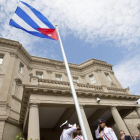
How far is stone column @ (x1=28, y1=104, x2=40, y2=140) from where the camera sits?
283 inches

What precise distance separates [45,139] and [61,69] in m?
11.6

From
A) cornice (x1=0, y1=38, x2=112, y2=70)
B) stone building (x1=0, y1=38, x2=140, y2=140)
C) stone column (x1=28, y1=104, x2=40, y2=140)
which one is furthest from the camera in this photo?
cornice (x1=0, y1=38, x2=112, y2=70)

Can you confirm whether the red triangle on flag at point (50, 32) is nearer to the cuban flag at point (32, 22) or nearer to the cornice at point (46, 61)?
the cuban flag at point (32, 22)

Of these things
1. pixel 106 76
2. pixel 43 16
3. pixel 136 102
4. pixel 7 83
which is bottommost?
pixel 136 102

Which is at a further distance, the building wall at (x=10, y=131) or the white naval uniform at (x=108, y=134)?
the building wall at (x=10, y=131)

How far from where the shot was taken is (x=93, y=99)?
11.1 m

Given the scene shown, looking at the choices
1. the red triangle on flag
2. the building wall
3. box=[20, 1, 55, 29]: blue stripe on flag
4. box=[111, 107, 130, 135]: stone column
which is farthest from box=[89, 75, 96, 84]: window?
box=[20, 1, 55, 29]: blue stripe on flag

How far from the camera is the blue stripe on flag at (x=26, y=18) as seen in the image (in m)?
7.37

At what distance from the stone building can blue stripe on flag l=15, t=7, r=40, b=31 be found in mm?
4218

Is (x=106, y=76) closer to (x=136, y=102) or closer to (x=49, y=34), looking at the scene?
(x=136, y=102)

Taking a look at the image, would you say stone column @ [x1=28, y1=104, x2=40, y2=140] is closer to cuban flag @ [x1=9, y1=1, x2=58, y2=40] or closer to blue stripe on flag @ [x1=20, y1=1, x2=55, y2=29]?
cuban flag @ [x1=9, y1=1, x2=58, y2=40]

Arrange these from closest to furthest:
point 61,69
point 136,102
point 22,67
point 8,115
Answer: point 8,115 → point 136,102 → point 22,67 → point 61,69

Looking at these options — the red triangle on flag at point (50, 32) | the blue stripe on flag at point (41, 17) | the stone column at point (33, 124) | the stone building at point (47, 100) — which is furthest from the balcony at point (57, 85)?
the blue stripe on flag at point (41, 17)

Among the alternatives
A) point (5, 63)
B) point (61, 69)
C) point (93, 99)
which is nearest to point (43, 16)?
point (93, 99)
